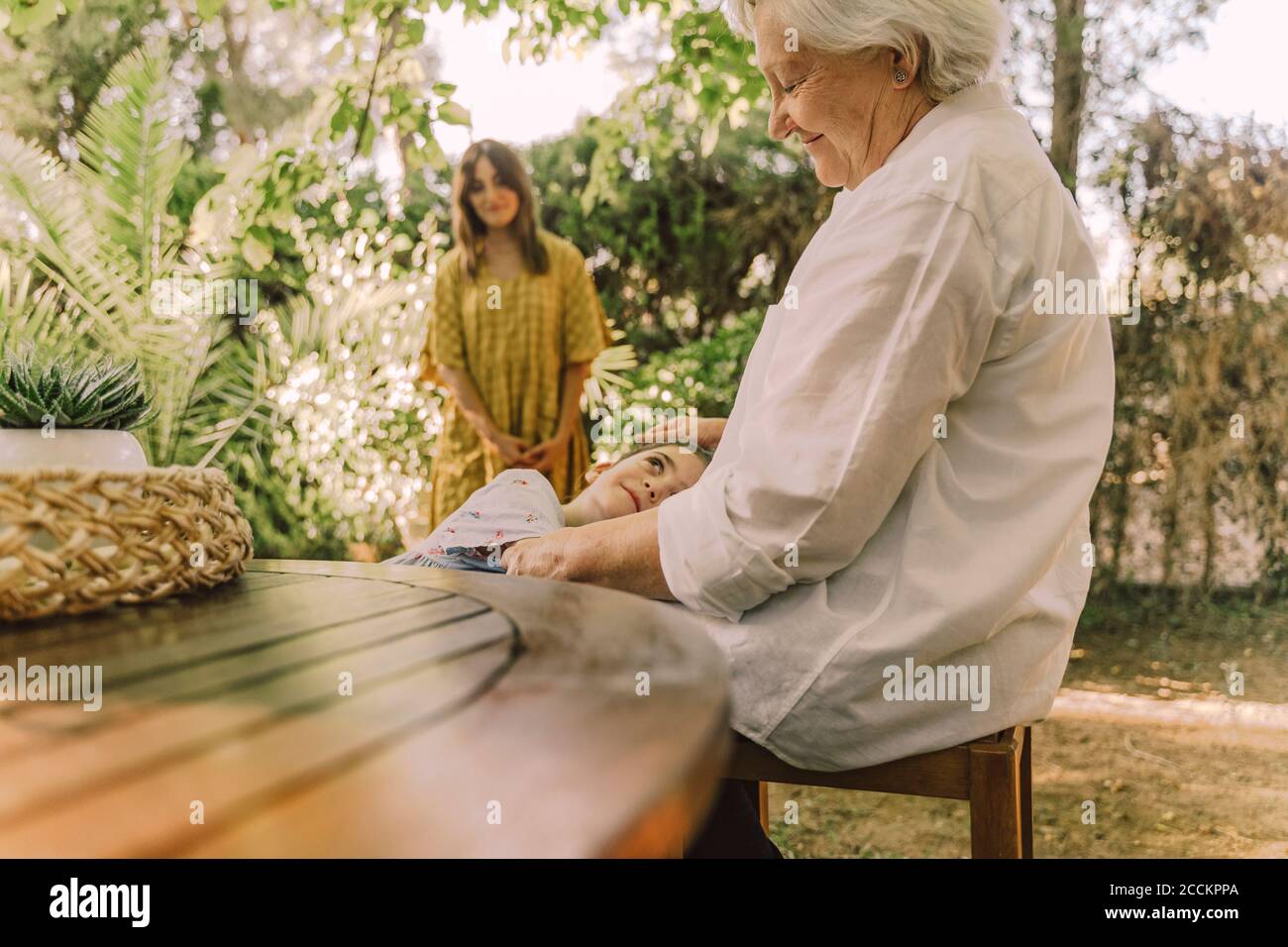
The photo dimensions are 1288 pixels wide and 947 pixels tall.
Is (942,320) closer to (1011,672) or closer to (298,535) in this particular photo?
(1011,672)

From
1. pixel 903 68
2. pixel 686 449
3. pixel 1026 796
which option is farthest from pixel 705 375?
pixel 903 68

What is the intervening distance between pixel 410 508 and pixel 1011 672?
483cm

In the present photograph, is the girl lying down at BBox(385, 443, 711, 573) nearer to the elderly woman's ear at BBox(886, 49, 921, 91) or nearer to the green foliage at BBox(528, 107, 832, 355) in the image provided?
the elderly woman's ear at BBox(886, 49, 921, 91)

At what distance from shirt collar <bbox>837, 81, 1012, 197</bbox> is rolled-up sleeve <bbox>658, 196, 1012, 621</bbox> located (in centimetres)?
24

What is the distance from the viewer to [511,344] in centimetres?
395

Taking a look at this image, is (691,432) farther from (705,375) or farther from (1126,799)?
(705,375)

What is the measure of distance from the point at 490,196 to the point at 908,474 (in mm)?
2925

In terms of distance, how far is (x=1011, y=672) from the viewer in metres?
1.40

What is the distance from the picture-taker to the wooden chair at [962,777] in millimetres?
1332

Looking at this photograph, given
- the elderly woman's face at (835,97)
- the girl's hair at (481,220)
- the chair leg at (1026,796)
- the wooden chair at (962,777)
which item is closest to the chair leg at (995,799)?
the wooden chair at (962,777)

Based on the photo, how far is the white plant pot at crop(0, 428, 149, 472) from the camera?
111cm

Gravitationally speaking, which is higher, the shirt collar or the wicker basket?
the shirt collar

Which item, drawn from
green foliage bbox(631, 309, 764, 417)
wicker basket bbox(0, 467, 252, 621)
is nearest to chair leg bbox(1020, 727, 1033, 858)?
wicker basket bbox(0, 467, 252, 621)

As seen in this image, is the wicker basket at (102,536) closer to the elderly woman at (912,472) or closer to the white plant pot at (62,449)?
the white plant pot at (62,449)
